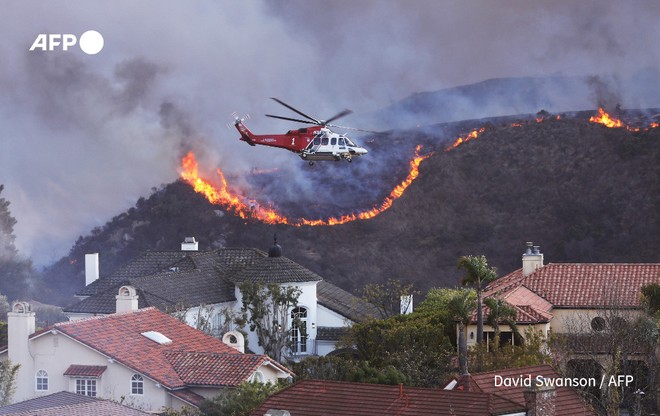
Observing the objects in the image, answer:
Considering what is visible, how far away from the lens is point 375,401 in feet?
188

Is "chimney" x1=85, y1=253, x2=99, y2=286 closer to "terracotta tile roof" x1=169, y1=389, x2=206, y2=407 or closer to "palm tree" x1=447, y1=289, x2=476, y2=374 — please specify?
"palm tree" x1=447, y1=289, x2=476, y2=374

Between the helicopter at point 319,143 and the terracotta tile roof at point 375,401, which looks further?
the helicopter at point 319,143

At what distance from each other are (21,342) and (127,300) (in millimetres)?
10550

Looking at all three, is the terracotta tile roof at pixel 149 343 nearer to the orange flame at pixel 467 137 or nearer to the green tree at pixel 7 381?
the green tree at pixel 7 381

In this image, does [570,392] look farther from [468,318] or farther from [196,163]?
[196,163]

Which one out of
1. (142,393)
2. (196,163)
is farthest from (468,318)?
(196,163)

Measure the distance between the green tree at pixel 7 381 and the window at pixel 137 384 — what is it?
495 cm

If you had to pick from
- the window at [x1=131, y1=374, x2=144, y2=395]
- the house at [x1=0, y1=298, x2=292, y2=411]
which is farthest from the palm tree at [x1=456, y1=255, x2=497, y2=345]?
the window at [x1=131, y1=374, x2=144, y2=395]

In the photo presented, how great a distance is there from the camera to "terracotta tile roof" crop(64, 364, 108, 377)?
76.3m

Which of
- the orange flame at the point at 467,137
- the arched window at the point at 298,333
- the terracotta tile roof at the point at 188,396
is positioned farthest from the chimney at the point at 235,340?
the orange flame at the point at 467,137

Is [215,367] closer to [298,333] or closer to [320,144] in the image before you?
[320,144]

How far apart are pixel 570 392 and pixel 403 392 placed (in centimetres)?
597

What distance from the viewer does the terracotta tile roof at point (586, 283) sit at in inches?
3585

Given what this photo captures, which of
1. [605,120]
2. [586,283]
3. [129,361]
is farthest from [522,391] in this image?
[605,120]
